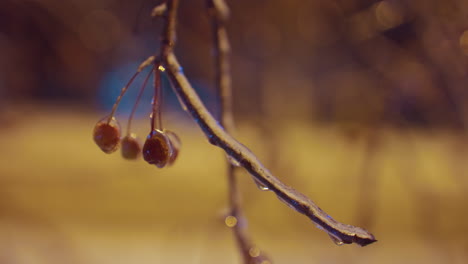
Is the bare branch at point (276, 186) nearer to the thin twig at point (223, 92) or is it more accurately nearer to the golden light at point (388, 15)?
the thin twig at point (223, 92)

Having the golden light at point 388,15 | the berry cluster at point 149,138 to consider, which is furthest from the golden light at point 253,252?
the golden light at point 388,15

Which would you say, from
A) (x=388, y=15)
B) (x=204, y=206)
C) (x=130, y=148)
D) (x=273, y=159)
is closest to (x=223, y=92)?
(x=130, y=148)

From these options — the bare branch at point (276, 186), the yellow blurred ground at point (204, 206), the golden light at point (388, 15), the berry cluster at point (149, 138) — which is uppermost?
the golden light at point (388, 15)

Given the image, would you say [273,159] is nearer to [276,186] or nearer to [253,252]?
[253,252]

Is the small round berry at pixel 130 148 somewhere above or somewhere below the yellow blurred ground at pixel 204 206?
above

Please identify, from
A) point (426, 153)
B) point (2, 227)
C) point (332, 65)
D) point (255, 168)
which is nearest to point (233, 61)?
point (332, 65)

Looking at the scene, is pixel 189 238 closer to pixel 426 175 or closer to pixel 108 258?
pixel 108 258

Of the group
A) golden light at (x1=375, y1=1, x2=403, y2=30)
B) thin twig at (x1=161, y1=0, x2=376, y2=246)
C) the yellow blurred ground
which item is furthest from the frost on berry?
the yellow blurred ground
